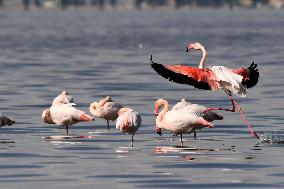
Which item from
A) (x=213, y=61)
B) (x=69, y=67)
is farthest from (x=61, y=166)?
(x=213, y=61)

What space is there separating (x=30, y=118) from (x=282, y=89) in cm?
1178

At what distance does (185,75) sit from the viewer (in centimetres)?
2639

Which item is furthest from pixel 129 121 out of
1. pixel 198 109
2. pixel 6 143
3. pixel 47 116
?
pixel 47 116

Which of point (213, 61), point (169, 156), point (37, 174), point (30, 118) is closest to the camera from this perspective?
point (37, 174)

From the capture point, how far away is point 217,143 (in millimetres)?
26484

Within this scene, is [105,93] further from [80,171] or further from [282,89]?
[80,171]

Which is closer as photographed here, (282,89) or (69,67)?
(282,89)

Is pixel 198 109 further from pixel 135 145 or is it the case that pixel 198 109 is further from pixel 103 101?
pixel 103 101

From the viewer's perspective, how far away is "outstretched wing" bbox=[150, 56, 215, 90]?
26297 millimetres

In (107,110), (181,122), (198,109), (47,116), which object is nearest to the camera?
(181,122)

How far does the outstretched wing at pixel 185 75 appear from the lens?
2630 centimetres

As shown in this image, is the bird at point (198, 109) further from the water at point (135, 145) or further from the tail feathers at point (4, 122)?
the tail feathers at point (4, 122)

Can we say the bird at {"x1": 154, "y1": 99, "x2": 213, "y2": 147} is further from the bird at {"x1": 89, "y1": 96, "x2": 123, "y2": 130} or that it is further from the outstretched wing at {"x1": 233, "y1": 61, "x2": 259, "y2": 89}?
the bird at {"x1": 89, "y1": 96, "x2": 123, "y2": 130}

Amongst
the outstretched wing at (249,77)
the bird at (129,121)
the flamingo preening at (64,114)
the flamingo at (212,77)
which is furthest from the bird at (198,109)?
the flamingo preening at (64,114)
